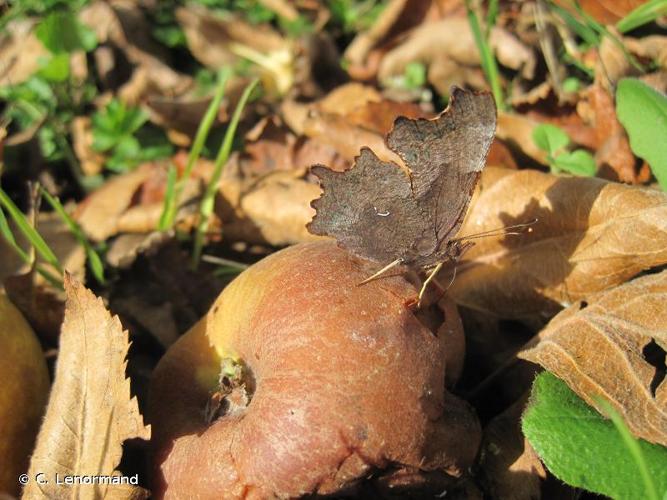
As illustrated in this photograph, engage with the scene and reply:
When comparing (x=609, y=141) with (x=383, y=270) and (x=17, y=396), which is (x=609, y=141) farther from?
(x=17, y=396)

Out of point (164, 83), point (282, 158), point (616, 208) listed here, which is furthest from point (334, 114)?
point (616, 208)

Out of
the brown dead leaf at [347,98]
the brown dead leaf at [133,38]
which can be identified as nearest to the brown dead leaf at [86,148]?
the brown dead leaf at [133,38]

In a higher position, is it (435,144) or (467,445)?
(435,144)

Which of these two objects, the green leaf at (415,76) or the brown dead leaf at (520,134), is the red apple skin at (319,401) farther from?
the green leaf at (415,76)

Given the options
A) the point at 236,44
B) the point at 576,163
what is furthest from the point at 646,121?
the point at 236,44

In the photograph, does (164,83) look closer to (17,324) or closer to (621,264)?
(17,324)

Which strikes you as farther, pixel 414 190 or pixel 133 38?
pixel 133 38

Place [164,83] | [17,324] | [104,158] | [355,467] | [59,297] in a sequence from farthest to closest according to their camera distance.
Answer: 1. [164,83]
2. [104,158]
3. [59,297]
4. [17,324]
5. [355,467]
